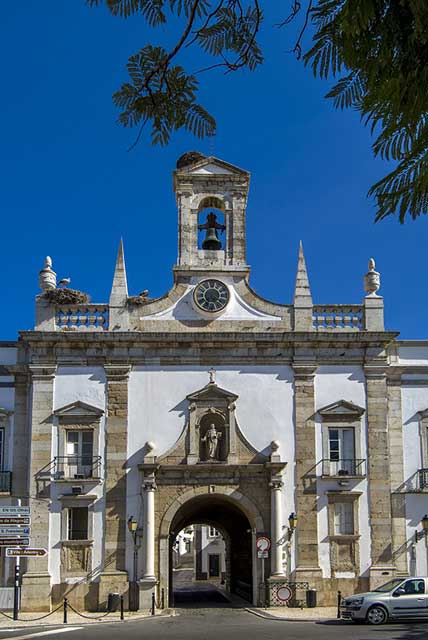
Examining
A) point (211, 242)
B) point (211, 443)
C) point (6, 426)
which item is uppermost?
point (211, 242)

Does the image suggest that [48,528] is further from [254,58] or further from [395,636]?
[254,58]

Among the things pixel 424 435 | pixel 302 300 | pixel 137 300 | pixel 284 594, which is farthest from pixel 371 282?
pixel 284 594

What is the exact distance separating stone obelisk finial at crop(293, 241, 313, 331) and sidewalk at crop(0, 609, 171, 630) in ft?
29.9

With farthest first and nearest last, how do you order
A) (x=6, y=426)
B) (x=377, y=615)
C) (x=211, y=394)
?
(x=6, y=426)
(x=211, y=394)
(x=377, y=615)

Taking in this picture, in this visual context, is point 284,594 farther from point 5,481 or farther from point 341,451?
point 5,481

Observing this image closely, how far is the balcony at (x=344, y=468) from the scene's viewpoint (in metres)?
25.0

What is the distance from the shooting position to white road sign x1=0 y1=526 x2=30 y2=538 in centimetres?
2269

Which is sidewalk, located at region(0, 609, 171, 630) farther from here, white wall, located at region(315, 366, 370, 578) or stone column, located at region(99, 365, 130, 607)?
white wall, located at region(315, 366, 370, 578)

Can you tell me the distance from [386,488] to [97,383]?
900 centimetres

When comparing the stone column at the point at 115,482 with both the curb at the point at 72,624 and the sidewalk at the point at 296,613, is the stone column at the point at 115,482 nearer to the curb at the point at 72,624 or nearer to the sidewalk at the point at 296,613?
the curb at the point at 72,624

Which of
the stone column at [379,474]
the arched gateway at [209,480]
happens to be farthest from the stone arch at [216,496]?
the stone column at [379,474]

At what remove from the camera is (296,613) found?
22.4m

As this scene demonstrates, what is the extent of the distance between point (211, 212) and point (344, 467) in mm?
9050

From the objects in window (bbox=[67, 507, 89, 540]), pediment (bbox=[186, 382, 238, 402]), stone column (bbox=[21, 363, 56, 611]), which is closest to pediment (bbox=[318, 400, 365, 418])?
pediment (bbox=[186, 382, 238, 402])
